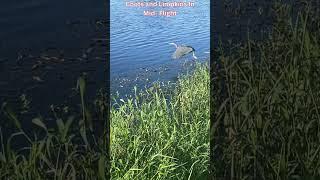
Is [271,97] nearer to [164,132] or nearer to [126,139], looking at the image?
[164,132]

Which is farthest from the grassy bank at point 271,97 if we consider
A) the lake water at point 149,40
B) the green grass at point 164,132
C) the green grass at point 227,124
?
the lake water at point 149,40

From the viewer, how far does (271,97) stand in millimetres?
3973

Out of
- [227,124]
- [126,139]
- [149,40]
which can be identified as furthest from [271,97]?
[126,139]

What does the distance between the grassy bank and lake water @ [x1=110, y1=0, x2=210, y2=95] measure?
257 mm

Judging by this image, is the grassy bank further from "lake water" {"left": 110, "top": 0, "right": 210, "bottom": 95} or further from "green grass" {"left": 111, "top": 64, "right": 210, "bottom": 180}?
"lake water" {"left": 110, "top": 0, "right": 210, "bottom": 95}

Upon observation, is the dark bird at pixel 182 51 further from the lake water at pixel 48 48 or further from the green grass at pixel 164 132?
the lake water at pixel 48 48

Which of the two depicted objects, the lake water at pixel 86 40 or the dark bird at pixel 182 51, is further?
the dark bird at pixel 182 51

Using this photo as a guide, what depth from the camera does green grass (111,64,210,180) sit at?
3963mm

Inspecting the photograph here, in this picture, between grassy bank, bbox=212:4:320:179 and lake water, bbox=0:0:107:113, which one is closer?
lake water, bbox=0:0:107:113

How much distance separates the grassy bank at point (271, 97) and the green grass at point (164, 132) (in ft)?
0.40

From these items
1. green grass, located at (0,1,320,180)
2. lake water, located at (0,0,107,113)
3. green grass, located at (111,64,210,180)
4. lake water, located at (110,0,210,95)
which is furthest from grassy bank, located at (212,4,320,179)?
lake water, located at (0,0,107,113)

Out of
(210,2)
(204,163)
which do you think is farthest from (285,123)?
(210,2)

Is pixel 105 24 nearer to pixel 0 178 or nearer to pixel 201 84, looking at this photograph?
pixel 201 84

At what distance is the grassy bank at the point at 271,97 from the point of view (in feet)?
13.0
